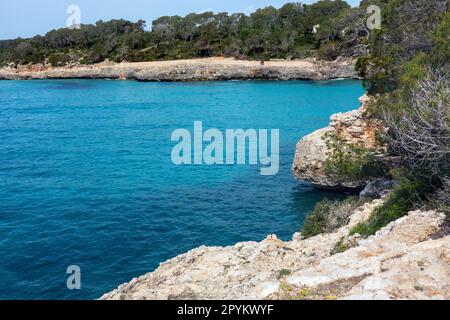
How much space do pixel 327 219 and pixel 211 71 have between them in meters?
93.1

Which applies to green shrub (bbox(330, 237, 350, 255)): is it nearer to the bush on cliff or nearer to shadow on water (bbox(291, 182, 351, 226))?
the bush on cliff

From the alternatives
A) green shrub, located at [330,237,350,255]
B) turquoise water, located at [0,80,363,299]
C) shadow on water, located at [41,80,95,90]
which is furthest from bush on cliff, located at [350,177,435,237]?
shadow on water, located at [41,80,95,90]

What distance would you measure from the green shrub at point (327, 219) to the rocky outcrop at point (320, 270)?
68.2 inches

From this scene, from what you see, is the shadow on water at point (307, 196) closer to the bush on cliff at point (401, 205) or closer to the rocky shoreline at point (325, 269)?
the rocky shoreline at point (325, 269)

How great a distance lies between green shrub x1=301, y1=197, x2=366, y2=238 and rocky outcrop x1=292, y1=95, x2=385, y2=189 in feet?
29.1

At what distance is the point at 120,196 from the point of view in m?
33.8

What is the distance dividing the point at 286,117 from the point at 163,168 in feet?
84.7

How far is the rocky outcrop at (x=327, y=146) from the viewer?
33.9 meters

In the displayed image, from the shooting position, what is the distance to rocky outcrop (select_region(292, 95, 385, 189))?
33938mm

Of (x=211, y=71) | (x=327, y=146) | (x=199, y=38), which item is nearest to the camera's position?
(x=327, y=146)

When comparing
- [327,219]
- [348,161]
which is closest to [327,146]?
[348,161]

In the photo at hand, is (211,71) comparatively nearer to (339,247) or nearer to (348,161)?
(348,161)

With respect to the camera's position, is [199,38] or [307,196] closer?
[307,196]
